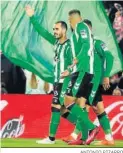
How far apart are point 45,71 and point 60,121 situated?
1.53 ft

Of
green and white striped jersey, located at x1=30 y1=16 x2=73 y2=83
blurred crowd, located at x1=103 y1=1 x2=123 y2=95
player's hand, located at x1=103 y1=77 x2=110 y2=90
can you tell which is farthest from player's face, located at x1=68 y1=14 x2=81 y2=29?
player's hand, located at x1=103 y1=77 x2=110 y2=90

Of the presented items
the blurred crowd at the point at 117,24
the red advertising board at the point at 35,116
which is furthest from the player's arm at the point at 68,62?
the blurred crowd at the point at 117,24

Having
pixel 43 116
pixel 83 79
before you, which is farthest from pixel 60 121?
pixel 83 79

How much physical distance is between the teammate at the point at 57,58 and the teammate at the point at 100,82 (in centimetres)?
20

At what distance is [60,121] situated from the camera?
4395mm

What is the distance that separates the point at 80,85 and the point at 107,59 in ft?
1.10

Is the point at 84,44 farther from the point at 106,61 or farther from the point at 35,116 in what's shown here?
the point at 35,116

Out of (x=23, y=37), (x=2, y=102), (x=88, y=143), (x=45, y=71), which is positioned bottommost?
(x=88, y=143)

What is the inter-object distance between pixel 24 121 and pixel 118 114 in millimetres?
841

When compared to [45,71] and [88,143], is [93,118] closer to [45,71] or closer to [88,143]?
[88,143]

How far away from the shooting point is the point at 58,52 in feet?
14.4

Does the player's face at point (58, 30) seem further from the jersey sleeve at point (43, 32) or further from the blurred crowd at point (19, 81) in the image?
the blurred crowd at point (19, 81)

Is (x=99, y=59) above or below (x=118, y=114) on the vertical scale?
above

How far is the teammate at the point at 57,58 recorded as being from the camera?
436 cm
